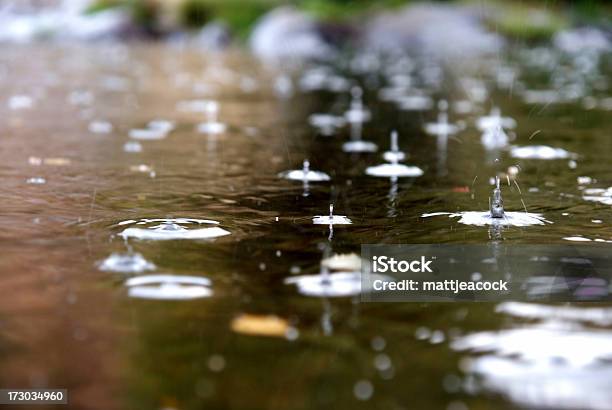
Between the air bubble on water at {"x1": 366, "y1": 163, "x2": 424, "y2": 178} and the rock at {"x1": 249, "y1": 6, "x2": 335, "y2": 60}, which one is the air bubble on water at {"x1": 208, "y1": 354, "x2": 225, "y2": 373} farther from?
the rock at {"x1": 249, "y1": 6, "x2": 335, "y2": 60}

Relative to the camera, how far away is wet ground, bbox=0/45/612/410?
2.03 m

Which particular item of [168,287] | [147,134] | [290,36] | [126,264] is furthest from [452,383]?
[290,36]

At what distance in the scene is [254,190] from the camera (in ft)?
14.4

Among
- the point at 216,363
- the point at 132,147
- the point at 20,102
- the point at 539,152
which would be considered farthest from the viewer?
the point at 20,102

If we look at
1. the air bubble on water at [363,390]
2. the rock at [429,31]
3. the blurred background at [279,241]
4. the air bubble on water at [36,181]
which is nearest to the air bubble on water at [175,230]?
the blurred background at [279,241]

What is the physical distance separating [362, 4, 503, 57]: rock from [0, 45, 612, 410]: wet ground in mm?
16058

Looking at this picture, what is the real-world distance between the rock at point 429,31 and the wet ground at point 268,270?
16058mm

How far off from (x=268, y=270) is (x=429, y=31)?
21361 mm

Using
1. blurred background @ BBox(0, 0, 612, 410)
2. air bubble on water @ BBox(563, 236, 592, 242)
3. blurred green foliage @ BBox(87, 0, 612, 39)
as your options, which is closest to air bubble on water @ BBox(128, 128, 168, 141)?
blurred background @ BBox(0, 0, 612, 410)

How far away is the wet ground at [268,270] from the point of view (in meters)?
2.03

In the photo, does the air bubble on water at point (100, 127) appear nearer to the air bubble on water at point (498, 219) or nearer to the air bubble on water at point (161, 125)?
the air bubble on water at point (161, 125)

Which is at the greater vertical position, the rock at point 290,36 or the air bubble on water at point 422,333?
the rock at point 290,36

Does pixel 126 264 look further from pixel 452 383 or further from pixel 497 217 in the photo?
pixel 497 217

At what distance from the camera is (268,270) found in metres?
2.90
